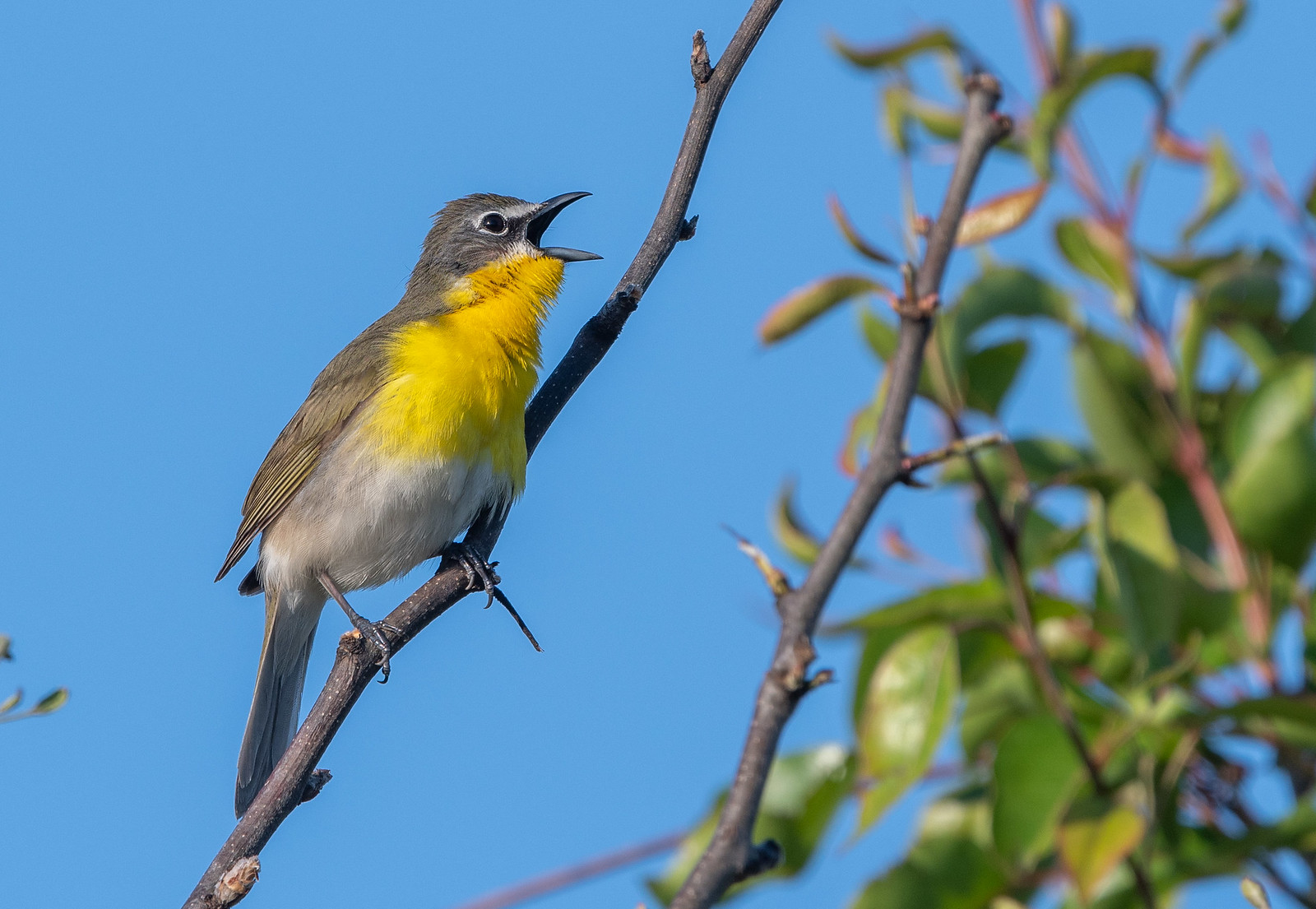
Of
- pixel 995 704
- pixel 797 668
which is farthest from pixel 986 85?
pixel 995 704

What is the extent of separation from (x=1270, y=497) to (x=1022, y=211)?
622 millimetres

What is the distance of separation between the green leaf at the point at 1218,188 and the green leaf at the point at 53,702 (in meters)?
2.38

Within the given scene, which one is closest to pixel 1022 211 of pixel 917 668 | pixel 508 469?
pixel 917 668

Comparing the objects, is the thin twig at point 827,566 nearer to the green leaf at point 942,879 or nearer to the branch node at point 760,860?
the branch node at point 760,860

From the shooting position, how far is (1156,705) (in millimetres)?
1875

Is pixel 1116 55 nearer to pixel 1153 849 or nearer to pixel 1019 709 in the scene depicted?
pixel 1019 709

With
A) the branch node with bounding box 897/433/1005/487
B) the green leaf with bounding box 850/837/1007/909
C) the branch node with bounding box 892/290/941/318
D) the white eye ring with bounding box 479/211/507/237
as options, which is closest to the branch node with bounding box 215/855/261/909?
the green leaf with bounding box 850/837/1007/909

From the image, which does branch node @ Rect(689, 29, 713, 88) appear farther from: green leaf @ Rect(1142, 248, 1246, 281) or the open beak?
the open beak

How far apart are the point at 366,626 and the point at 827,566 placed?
132 inches

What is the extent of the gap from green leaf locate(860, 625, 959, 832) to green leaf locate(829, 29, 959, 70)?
915 millimetres

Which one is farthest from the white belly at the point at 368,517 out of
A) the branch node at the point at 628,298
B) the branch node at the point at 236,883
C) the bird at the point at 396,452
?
the branch node at the point at 236,883

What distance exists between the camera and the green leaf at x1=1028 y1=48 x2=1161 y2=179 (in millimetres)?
2111

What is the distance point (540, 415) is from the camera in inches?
191

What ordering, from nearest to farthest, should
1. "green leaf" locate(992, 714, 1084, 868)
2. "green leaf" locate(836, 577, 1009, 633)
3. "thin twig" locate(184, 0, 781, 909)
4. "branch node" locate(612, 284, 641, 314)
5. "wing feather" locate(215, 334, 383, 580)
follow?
"green leaf" locate(992, 714, 1084, 868), "green leaf" locate(836, 577, 1009, 633), "thin twig" locate(184, 0, 781, 909), "branch node" locate(612, 284, 641, 314), "wing feather" locate(215, 334, 383, 580)
